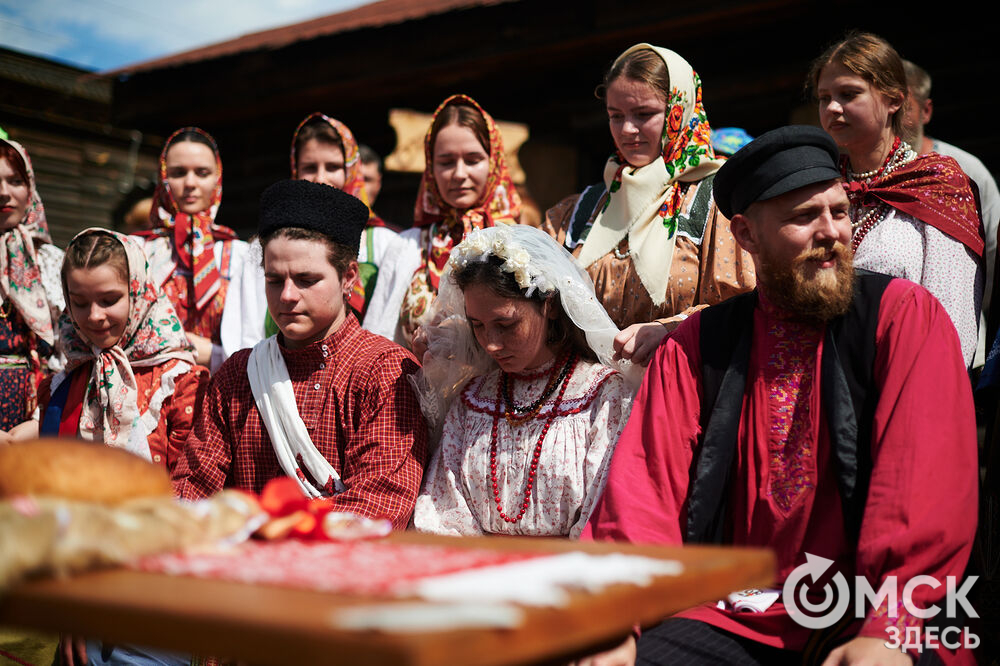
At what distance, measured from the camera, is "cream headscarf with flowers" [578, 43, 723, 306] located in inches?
146

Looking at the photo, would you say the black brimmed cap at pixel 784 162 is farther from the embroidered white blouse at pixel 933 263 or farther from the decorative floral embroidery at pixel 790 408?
the embroidered white blouse at pixel 933 263

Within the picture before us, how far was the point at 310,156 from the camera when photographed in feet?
16.6

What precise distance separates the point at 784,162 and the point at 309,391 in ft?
6.14

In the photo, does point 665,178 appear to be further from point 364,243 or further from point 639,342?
point 364,243

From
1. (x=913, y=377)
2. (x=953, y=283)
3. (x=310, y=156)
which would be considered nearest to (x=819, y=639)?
(x=913, y=377)

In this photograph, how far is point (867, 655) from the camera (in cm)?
209

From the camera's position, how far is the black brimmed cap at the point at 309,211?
3467mm

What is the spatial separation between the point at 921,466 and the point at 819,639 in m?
0.51

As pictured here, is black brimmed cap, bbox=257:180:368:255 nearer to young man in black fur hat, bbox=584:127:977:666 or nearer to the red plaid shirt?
the red plaid shirt

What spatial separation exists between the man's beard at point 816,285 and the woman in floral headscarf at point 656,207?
80cm

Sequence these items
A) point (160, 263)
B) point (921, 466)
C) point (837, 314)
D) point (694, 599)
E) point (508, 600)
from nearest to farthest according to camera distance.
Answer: point (508, 600), point (694, 599), point (921, 466), point (837, 314), point (160, 263)

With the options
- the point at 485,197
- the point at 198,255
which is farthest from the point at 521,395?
the point at 198,255

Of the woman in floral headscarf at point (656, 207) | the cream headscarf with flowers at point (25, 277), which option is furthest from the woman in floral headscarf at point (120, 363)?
the woman in floral headscarf at point (656, 207)

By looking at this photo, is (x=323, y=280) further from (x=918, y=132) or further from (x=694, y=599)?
(x=918, y=132)
